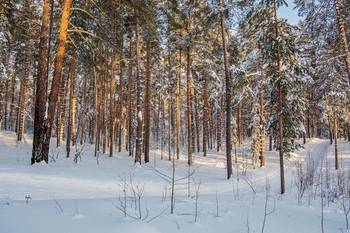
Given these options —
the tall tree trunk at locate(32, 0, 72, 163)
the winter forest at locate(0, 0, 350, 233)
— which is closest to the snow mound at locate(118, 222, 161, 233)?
the winter forest at locate(0, 0, 350, 233)

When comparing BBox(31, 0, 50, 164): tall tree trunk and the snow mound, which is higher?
BBox(31, 0, 50, 164): tall tree trunk

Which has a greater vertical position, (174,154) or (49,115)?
(49,115)

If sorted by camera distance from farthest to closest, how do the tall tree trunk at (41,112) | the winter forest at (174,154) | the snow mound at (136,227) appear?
the tall tree trunk at (41,112), the winter forest at (174,154), the snow mound at (136,227)

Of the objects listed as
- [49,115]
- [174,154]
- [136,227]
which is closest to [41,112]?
[49,115]

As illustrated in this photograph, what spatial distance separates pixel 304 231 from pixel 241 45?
18.8 m

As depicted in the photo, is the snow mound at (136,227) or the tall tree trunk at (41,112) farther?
the tall tree trunk at (41,112)

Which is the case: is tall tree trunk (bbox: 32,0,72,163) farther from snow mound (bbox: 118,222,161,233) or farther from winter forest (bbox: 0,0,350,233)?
snow mound (bbox: 118,222,161,233)

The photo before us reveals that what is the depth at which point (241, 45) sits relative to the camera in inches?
826

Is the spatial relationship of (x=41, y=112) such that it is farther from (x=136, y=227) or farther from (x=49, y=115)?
(x=136, y=227)

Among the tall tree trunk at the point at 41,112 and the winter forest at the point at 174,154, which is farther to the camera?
the tall tree trunk at the point at 41,112

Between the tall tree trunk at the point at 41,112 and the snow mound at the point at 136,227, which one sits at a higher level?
the tall tree trunk at the point at 41,112

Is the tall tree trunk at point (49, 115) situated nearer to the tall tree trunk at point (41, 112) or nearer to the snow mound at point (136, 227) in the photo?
the tall tree trunk at point (41, 112)

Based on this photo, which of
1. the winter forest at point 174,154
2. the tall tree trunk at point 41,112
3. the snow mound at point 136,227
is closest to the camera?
the snow mound at point 136,227

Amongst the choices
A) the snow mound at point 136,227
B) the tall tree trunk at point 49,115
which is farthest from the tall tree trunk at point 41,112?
the snow mound at point 136,227
